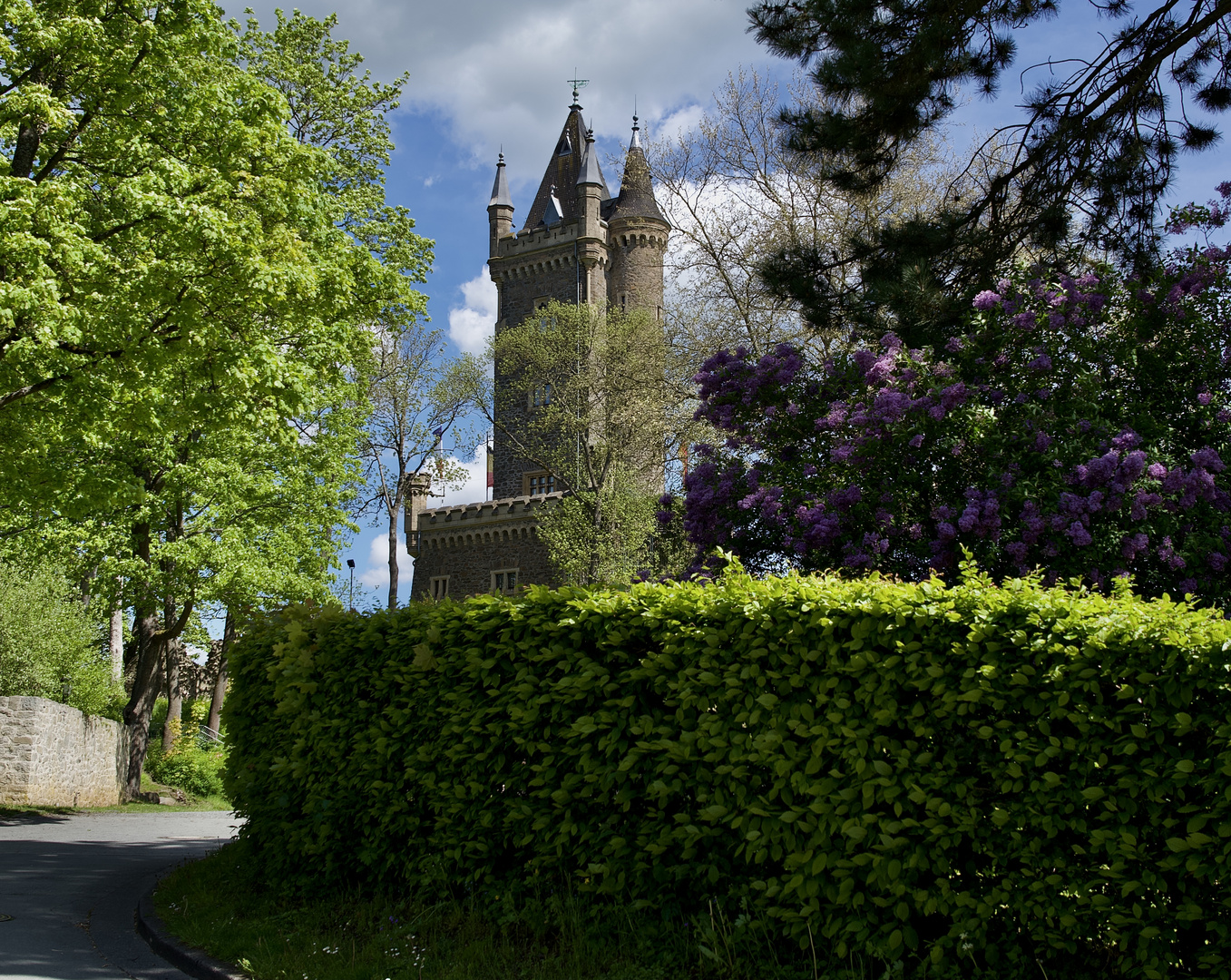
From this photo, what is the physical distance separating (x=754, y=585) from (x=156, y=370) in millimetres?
9836

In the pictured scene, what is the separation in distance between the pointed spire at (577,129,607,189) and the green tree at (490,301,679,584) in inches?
767

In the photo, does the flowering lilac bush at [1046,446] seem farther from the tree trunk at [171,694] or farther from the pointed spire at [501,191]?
the pointed spire at [501,191]

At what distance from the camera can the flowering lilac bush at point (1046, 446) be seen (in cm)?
929

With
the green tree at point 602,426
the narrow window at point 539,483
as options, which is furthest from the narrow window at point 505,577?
the green tree at point 602,426

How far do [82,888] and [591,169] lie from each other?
4876cm

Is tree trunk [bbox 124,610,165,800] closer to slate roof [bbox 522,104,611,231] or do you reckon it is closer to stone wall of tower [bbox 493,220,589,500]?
stone wall of tower [bbox 493,220,589,500]

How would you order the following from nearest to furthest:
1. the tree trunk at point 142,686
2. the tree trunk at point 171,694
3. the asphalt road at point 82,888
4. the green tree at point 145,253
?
the asphalt road at point 82,888, the green tree at point 145,253, the tree trunk at point 142,686, the tree trunk at point 171,694

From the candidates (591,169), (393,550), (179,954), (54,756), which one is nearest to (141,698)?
(54,756)

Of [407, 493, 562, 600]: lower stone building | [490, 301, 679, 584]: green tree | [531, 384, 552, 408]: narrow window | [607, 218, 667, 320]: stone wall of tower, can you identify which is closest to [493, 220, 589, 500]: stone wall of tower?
[607, 218, 667, 320]: stone wall of tower

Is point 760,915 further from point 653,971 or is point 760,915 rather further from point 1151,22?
point 1151,22

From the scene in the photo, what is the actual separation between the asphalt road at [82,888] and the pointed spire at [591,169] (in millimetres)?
42568

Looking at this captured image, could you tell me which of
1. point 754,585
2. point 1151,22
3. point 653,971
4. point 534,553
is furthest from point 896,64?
point 534,553

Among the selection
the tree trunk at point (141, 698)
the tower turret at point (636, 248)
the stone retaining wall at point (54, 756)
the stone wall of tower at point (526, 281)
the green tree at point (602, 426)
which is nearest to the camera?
the stone retaining wall at point (54, 756)

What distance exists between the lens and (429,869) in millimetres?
6824
